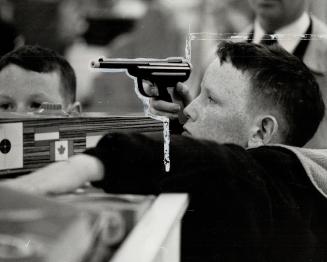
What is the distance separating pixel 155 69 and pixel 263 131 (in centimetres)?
51

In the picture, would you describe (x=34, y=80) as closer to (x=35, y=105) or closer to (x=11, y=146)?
(x=35, y=105)

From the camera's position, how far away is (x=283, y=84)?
226 centimetres

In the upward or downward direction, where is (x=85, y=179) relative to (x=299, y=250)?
upward

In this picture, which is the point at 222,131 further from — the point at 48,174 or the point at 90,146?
the point at 48,174

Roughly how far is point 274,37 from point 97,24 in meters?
0.72

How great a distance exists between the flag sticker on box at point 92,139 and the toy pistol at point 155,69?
0.25 meters

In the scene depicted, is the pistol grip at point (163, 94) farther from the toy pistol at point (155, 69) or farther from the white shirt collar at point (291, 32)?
the white shirt collar at point (291, 32)

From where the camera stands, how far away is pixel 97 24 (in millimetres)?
2230

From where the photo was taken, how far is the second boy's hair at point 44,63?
2230mm

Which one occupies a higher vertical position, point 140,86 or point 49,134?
point 140,86

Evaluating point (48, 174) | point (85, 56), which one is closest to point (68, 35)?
point (85, 56)

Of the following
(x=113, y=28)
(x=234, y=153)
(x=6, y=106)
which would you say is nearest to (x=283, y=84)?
(x=234, y=153)

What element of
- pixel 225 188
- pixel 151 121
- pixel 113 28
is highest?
pixel 113 28

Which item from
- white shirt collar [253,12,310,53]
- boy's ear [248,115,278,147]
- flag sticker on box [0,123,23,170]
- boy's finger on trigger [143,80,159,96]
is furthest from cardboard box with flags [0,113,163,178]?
white shirt collar [253,12,310,53]
